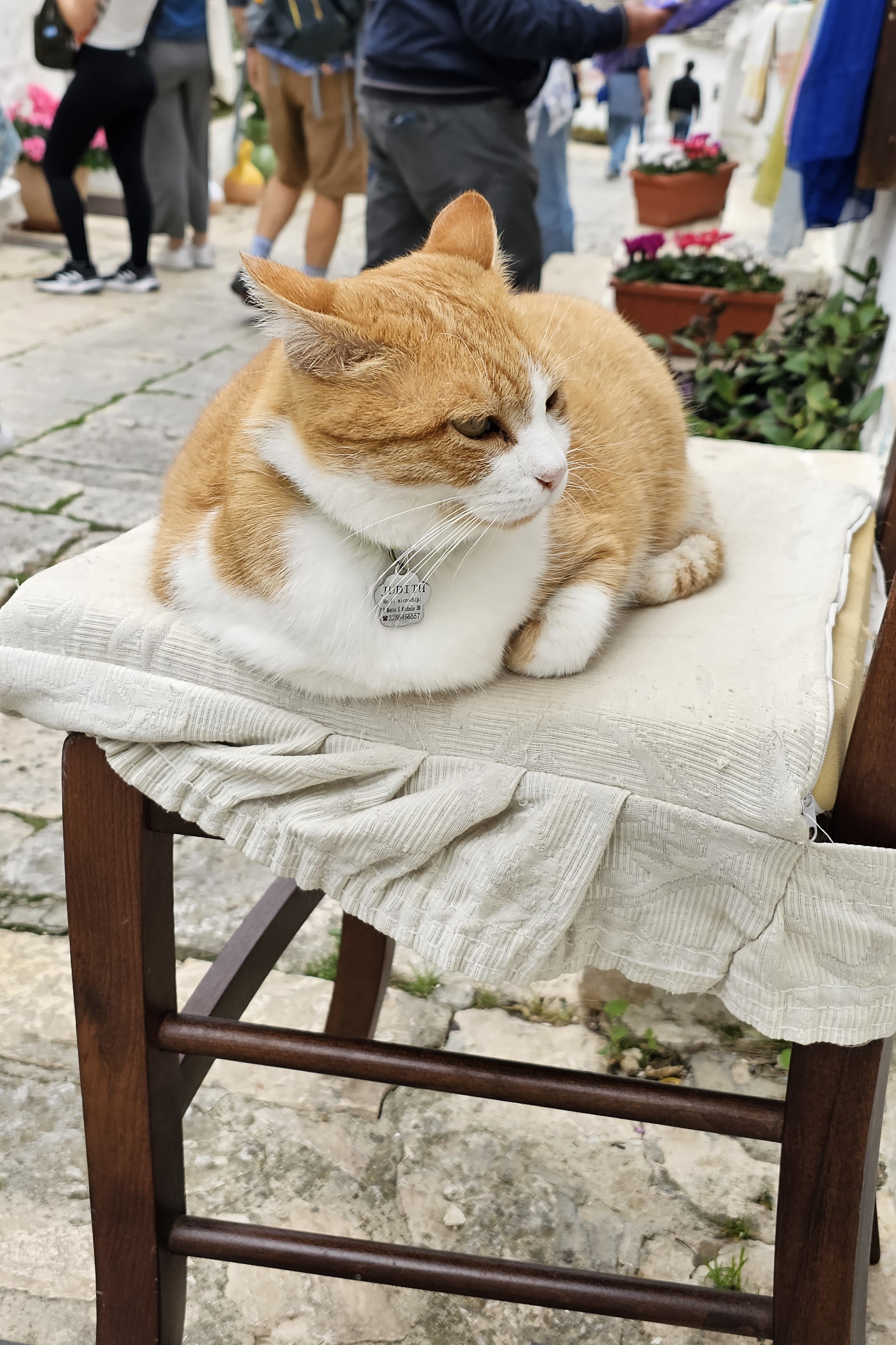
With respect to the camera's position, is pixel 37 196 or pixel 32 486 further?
pixel 37 196

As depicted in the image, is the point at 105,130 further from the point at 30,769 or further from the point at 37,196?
the point at 30,769

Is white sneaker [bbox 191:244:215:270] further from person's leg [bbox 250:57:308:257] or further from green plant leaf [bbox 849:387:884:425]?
green plant leaf [bbox 849:387:884:425]

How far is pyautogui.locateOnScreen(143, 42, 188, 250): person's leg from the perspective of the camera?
17.3ft

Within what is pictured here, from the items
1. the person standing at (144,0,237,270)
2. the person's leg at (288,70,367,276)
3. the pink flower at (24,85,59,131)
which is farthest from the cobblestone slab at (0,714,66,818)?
the pink flower at (24,85,59,131)

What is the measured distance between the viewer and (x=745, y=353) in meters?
3.06

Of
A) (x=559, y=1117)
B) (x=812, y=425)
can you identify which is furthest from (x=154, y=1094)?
(x=812, y=425)

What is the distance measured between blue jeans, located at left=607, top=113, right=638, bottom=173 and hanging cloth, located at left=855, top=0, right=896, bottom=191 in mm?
7144

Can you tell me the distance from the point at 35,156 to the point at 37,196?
207 millimetres

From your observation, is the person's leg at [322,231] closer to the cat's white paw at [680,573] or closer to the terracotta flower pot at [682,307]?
the terracotta flower pot at [682,307]

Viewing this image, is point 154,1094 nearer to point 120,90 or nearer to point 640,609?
point 640,609

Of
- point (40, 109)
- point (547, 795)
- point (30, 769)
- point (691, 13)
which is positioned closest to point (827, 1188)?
point (547, 795)

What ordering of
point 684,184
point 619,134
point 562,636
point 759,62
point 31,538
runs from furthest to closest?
point 619,134
point 684,184
point 759,62
point 31,538
point 562,636

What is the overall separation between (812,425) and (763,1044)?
1.57 m

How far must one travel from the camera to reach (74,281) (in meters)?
→ 5.25
